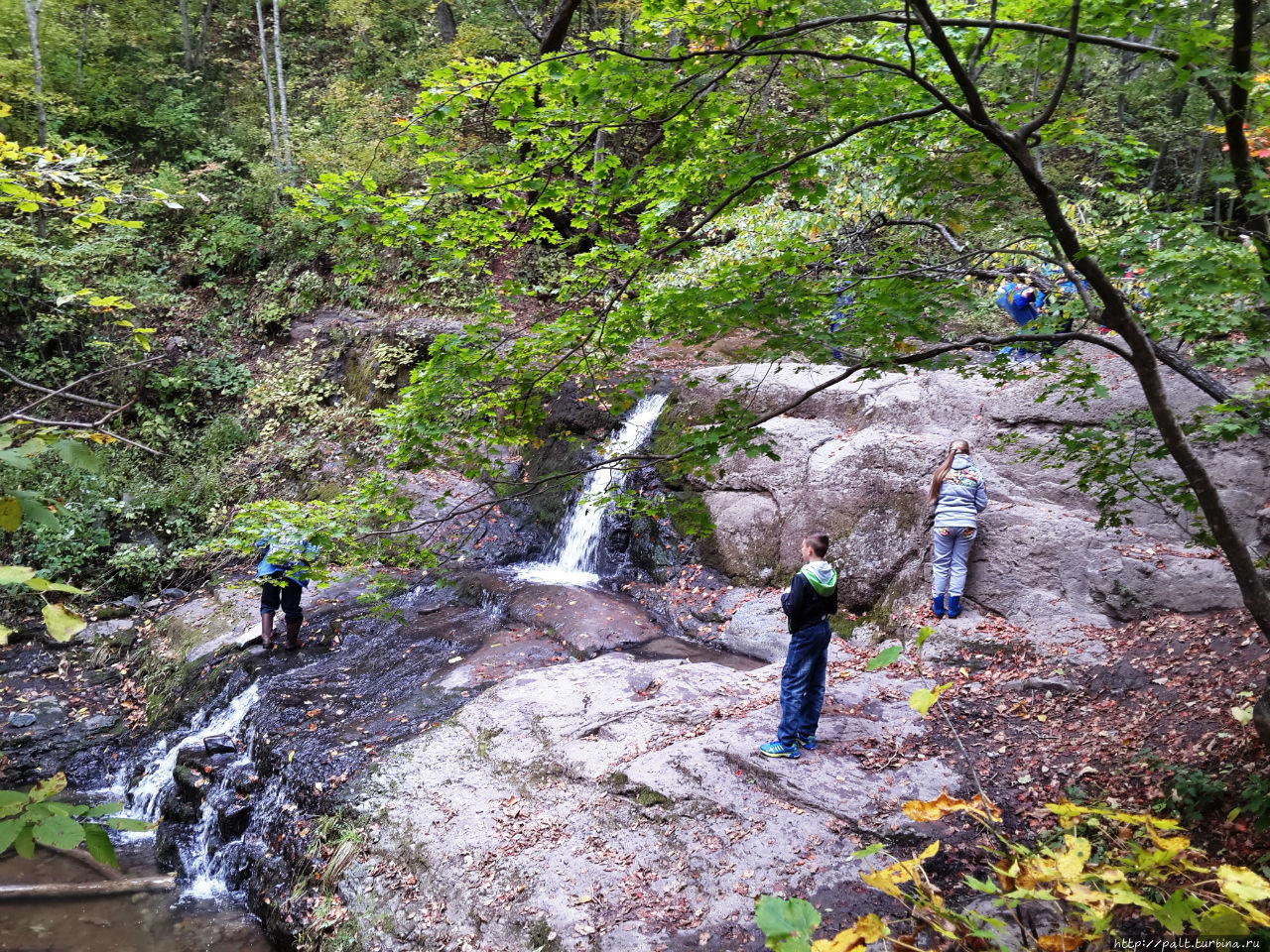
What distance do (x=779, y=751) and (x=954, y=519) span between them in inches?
136

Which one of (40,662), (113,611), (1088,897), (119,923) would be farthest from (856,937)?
(113,611)

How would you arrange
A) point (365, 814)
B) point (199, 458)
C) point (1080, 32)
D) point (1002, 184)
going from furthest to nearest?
1. point (199, 458)
2. point (365, 814)
3. point (1002, 184)
4. point (1080, 32)

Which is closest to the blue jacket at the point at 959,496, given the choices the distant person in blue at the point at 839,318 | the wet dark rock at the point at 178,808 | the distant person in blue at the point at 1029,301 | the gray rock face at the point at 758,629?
the distant person in blue at the point at 1029,301

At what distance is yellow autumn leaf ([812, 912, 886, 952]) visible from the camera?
1782mm

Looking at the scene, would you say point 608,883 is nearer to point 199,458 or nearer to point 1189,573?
point 1189,573

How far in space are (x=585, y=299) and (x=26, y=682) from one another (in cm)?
1013

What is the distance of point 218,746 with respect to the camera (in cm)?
739

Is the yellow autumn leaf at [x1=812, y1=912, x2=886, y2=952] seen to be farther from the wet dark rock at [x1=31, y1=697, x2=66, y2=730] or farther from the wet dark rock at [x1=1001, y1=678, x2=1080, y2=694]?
the wet dark rock at [x1=31, y1=697, x2=66, y2=730]

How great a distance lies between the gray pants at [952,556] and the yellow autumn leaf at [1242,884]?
614cm

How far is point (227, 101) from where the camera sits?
68.1 feet

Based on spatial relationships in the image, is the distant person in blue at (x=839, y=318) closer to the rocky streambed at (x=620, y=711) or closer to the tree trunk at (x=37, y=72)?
the rocky streambed at (x=620, y=711)

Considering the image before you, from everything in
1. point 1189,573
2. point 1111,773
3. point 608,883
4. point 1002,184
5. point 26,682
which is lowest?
point 26,682

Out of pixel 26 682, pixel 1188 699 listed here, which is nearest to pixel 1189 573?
pixel 1188 699

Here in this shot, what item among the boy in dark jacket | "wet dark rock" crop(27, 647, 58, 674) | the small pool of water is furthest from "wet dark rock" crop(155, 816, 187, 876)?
the boy in dark jacket
